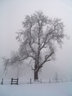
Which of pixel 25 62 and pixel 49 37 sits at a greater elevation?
pixel 49 37

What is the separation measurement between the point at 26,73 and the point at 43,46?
10.6ft

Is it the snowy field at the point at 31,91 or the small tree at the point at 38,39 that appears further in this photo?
the small tree at the point at 38,39

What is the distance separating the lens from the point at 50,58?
14.8 meters

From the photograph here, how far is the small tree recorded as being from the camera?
14109 millimetres

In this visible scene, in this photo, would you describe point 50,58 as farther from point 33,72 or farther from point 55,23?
point 55,23

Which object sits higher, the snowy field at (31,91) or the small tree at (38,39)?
the small tree at (38,39)

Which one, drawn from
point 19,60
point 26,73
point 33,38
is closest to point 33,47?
point 33,38

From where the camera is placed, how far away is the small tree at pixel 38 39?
46.3ft

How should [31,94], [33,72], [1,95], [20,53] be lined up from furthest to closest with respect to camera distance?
[33,72], [20,53], [31,94], [1,95]

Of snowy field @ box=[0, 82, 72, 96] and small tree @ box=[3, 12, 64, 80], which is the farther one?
small tree @ box=[3, 12, 64, 80]

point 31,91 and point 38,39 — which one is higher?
point 38,39

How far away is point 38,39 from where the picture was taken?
47.9ft

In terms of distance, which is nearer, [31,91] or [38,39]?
[31,91]

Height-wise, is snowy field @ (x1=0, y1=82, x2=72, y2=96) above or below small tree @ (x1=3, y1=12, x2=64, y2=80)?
below
